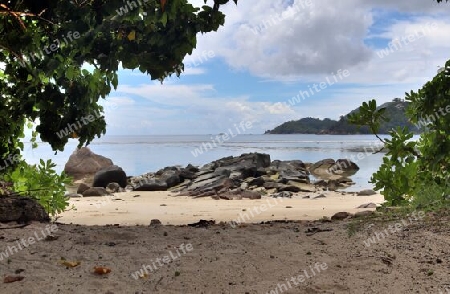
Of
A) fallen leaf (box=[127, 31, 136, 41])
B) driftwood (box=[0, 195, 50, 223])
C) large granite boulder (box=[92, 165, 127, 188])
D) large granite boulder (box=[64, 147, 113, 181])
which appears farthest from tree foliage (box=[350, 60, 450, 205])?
large granite boulder (box=[64, 147, 113, 181])

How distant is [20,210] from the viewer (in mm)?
5410

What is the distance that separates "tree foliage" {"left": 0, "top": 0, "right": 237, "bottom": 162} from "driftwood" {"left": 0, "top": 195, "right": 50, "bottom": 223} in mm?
750

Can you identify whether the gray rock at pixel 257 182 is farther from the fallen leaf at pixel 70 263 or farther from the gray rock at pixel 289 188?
the fallen leaf at pixel 70 263

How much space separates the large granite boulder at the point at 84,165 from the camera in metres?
23.9

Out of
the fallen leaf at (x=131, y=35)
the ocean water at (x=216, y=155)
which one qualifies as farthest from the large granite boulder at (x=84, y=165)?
the fallen leaf at (x=131, y=35)

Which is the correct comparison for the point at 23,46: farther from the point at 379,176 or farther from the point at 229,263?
the point at 379,176

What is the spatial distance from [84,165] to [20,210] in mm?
19516

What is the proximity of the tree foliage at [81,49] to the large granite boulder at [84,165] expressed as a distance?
18.3m

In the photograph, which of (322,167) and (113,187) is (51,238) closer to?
(113,187)

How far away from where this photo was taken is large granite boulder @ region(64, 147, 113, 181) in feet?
78.4

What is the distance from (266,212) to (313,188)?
7976 millimetres

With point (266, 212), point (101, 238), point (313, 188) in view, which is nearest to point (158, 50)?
point (101, 238)

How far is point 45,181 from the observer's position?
6.96 metres

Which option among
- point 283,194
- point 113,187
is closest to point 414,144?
point 283,194
